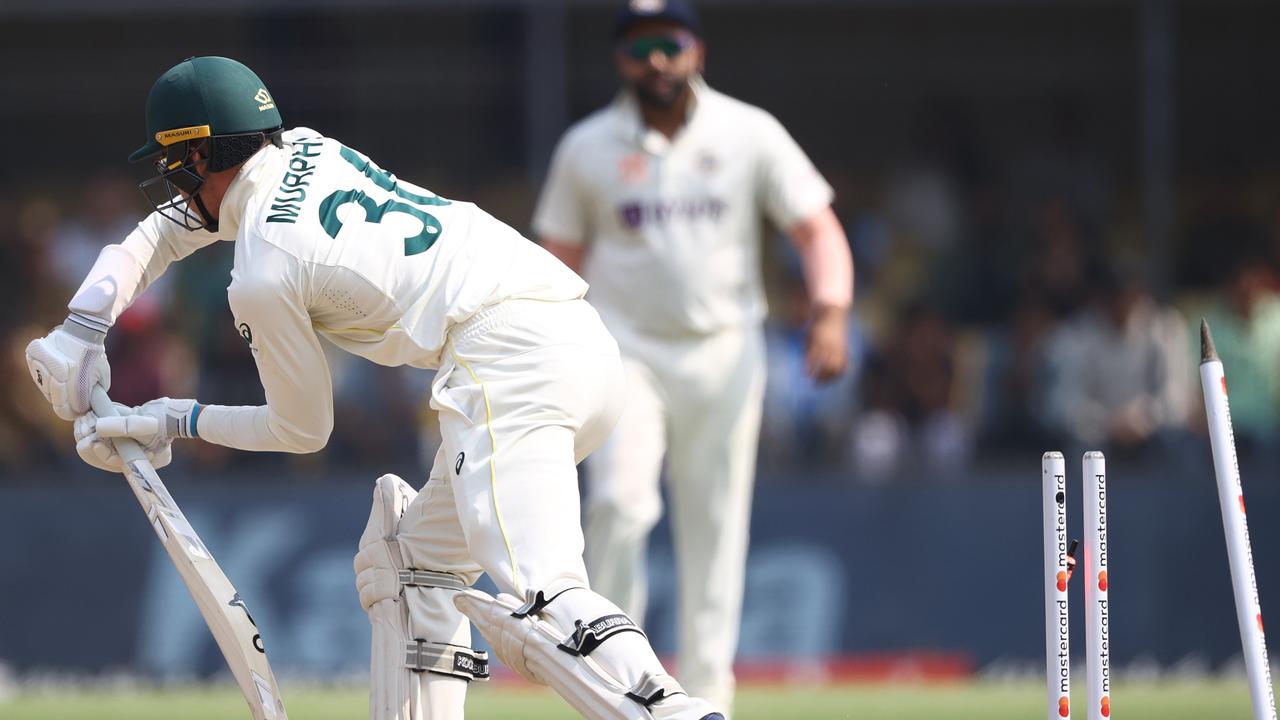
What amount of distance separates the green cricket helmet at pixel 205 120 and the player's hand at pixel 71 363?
1.63 ft

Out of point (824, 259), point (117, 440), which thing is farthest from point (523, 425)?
point (824, 259)

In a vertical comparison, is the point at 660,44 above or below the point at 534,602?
above

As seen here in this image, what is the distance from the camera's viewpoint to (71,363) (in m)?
4.65

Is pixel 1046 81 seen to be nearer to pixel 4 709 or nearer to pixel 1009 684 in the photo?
pixel 1009 684

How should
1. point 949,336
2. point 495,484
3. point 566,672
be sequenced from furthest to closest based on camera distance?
point 949,336 → point 495,484 → point 566,672

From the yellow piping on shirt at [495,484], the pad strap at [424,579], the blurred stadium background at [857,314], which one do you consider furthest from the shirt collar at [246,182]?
the blurred stadium background at [857,314]

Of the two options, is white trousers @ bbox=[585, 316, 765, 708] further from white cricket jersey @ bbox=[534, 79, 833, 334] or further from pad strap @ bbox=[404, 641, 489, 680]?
pad strap @ bbox=[404, 641, 489, 680]

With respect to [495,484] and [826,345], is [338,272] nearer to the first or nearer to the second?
[495,484]

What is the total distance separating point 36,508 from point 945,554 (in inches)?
196

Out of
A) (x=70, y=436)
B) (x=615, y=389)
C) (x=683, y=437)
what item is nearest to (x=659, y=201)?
(x=683, y=437)

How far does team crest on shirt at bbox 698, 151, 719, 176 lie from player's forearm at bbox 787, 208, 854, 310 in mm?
378

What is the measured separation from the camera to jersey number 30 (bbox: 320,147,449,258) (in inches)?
171

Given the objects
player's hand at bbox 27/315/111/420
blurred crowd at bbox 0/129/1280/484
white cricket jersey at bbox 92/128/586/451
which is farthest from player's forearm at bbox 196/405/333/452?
blurred crowd at bbox 0/129/1280/484

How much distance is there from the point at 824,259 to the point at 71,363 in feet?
9.45
